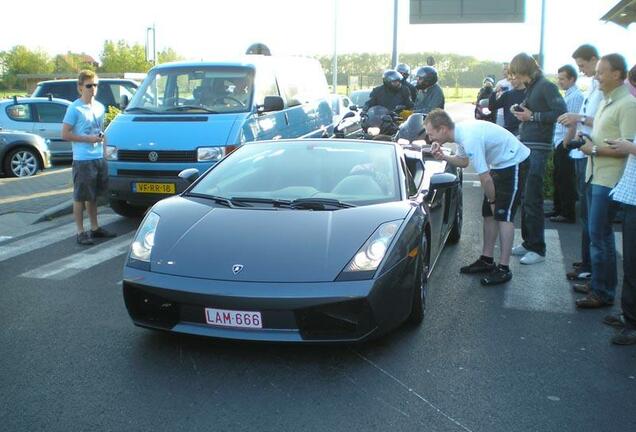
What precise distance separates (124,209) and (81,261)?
2311 millimetres

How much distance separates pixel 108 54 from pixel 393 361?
65103 mm

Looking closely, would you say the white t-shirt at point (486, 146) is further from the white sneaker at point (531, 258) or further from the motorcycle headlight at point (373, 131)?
the motorcycle headlight at point (373, 131)

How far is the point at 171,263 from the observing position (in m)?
4.11

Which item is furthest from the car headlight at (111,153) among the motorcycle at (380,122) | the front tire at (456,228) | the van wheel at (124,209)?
the front tire at (456,228)

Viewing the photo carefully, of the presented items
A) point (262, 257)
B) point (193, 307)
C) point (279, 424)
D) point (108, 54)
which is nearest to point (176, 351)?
point (193, 307)

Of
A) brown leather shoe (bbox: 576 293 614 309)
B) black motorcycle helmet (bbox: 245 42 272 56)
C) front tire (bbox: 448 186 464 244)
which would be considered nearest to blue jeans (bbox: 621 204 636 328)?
brown leather shoe (bbox: 576 293 614 309)

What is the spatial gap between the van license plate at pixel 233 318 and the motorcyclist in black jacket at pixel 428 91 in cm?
718

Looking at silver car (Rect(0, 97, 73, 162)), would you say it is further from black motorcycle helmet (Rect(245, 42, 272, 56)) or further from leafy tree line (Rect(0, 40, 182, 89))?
leafy tree line (Rect(0, 40, 182, 89))

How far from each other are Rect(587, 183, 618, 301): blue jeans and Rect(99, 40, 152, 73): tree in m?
54.6

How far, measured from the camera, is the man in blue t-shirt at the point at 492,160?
559cm

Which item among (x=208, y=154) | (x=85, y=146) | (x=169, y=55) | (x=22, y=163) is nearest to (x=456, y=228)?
(x=208, y=154)

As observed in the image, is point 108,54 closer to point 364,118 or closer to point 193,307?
point 364,118

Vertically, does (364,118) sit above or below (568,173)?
above

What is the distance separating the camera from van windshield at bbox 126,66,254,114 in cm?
903
